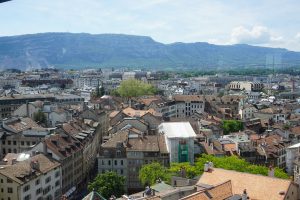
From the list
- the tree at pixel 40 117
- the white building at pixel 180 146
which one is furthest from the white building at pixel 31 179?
the tree at pixel 40 117

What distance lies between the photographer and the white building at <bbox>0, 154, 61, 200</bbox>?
32375 millimetres

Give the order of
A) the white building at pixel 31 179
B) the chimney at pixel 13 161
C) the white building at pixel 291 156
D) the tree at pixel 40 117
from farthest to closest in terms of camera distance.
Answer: the tree at pixel 40 117 → the white building at pixel 291 156 → the chimney at pixel 13 161 → the white building at pixel 31 179

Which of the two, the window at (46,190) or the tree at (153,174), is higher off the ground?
the tree at (153,174)

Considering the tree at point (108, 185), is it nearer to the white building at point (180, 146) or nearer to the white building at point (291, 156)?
the white building at point (180, 146)

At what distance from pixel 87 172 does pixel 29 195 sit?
13117 mm

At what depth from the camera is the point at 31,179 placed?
1315 inches

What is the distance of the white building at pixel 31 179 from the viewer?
106 feet

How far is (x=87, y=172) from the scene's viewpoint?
46.5 meters

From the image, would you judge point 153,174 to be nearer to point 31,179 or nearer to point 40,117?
point 31,179

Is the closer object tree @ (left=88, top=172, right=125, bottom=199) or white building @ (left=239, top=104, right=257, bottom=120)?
tree @ (left=88, top=172, right=125, bottom=199)

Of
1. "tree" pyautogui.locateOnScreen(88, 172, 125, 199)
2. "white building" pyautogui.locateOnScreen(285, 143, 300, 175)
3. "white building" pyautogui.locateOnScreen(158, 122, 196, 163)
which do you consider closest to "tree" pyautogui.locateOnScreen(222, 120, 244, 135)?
"white building" pyautogui.locateOnScreen(285, 143, 300, 175)

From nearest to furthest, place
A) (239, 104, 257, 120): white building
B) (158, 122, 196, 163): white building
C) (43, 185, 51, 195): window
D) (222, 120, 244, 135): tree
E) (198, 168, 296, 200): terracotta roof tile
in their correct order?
(198, 168, 296, 200): terracotta roof tile
(43, 185, 51, 195): window
(158, 122, 196, 163): white building
(222, 120, 244, 135): tree
(239, 104, 257, 120): white building

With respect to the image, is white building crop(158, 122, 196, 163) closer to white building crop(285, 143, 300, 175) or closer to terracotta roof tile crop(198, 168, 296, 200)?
white building crop(285, 143, 300, 175)

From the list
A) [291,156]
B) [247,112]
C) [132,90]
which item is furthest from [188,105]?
[291,156]
